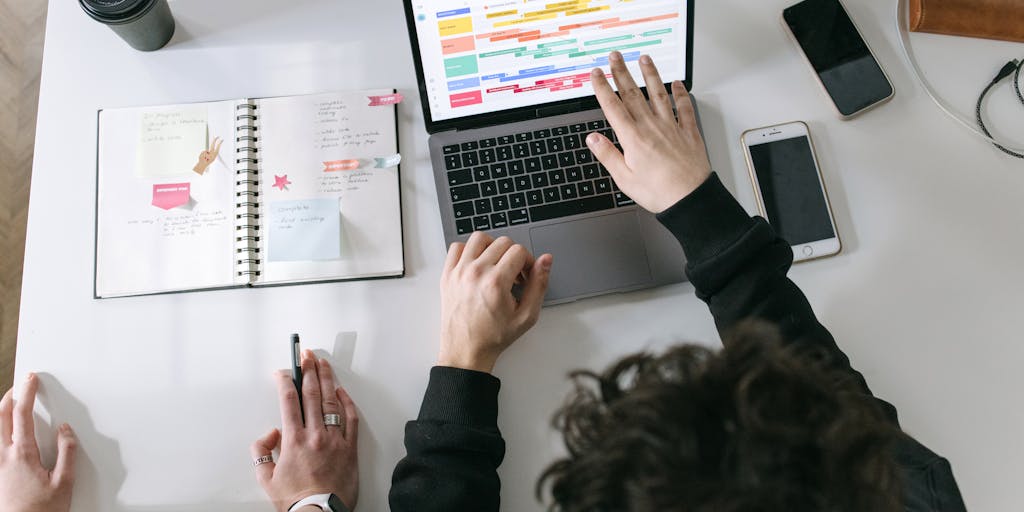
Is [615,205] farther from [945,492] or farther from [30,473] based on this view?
[30,473]

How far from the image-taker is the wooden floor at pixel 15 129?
1451mm

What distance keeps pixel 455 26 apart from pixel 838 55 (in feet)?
1.85

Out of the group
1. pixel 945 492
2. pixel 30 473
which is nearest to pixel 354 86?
pixel 30 473

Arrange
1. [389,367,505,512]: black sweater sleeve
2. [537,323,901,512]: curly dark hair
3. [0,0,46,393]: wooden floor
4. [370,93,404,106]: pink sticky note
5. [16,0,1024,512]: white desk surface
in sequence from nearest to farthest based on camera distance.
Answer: [537,323,901,512]: curly dark hair, [389,367,505,512]: black sweater sleeve, [16,0,1024,512]: white desk surface, [370,93,404,106]: pink sticky note, [0,0,46,393]: wooden floor

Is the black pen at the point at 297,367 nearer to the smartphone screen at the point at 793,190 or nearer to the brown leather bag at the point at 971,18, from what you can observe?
the smartphone screen at the point at 793,190

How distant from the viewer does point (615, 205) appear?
0.91m

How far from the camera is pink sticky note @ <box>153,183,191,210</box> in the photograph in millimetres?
910

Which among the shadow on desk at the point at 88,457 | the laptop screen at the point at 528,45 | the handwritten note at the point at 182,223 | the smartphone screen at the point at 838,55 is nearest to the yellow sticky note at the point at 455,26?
the laptop screen at the point at 528,45

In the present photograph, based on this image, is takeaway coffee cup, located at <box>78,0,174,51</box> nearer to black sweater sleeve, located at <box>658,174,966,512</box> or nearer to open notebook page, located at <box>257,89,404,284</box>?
open notebook page, located at <box>257,89,404,284</box>

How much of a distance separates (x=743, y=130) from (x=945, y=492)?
20.4 inches

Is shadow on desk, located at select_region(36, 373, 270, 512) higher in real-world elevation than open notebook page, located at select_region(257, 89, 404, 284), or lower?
lower

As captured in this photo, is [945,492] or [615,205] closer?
[945,492]

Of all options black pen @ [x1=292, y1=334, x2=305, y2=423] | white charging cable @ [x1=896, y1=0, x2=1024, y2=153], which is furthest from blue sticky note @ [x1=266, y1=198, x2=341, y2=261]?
white charging cable @ [x1=896, y1=0, x2=1024, y2=153]

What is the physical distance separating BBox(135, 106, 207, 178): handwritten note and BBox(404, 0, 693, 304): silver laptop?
1.07ft
